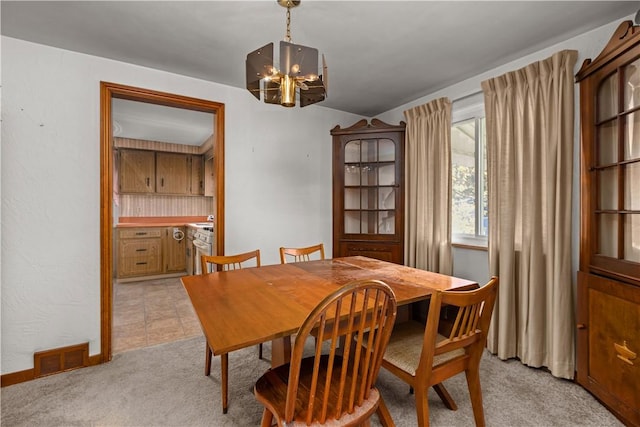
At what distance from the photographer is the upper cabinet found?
526cm

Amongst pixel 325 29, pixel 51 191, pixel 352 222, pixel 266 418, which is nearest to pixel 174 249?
pixel 51 191

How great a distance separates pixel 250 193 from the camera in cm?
302

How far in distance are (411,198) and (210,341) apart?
8.69 ft

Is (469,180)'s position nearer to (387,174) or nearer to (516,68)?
(387,174)

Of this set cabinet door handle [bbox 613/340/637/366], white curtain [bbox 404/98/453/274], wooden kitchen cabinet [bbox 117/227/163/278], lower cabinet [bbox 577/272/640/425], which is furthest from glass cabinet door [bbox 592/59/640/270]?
wooden kitchen cabinet [bbox 117/227/163/278]

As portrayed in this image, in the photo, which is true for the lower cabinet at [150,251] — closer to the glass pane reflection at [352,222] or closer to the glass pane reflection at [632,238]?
the glass pane reflection at [352,222]

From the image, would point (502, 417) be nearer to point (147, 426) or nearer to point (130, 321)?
point (147, 426)

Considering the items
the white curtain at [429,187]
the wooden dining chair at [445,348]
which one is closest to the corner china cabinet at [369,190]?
the white curtain at [429,187]

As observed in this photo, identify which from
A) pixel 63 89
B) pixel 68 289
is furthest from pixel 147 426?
pixel 63 89

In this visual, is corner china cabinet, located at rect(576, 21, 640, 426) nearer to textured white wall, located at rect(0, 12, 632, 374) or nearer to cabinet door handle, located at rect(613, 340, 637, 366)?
cabinet door handle, located at rect(613, 340, 637, 366)

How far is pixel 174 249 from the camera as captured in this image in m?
5.23

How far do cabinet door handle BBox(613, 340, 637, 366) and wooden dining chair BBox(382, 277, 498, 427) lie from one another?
2.75 feet

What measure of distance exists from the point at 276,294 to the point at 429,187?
2.09 m

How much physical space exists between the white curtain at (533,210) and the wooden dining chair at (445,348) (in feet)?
3.27
